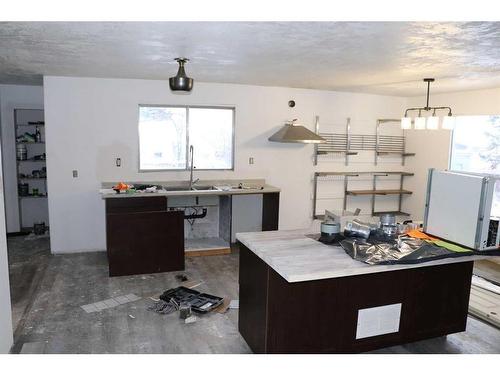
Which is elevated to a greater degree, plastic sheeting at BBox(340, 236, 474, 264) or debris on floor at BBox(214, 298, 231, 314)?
plastic sheeting at BBox(340, 236, 474, 264)

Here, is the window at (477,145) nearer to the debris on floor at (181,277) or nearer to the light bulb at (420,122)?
the light bulb at (420,122)

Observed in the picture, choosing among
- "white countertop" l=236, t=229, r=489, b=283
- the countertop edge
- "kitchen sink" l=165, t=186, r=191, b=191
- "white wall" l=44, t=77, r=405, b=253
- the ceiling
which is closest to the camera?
"white countertop" l=236, t=229, r=489, b=283

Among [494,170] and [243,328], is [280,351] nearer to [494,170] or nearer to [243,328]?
[243,328]

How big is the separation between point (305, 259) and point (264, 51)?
1.84 meters

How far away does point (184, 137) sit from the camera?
18.4ft

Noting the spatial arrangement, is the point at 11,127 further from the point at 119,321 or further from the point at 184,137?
the point at 119,321

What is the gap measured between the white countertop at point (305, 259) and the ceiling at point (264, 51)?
4.74ft

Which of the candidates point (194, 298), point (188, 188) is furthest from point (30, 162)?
point (194, 298)

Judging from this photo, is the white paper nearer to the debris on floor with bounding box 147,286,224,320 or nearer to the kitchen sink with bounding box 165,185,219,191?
the debris on floor with bounding box 147,286,224,320

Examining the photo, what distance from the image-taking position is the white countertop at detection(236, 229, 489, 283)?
2.29m

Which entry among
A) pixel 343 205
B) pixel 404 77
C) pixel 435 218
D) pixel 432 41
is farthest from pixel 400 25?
pixel 343 205

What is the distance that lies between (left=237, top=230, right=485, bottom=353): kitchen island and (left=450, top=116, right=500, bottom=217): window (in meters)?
2.78

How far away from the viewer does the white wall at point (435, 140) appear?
541 cm

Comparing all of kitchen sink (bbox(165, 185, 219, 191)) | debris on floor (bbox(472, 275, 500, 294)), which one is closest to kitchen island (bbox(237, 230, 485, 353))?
debris on floor (bbox(472, 275, 500, 294))
